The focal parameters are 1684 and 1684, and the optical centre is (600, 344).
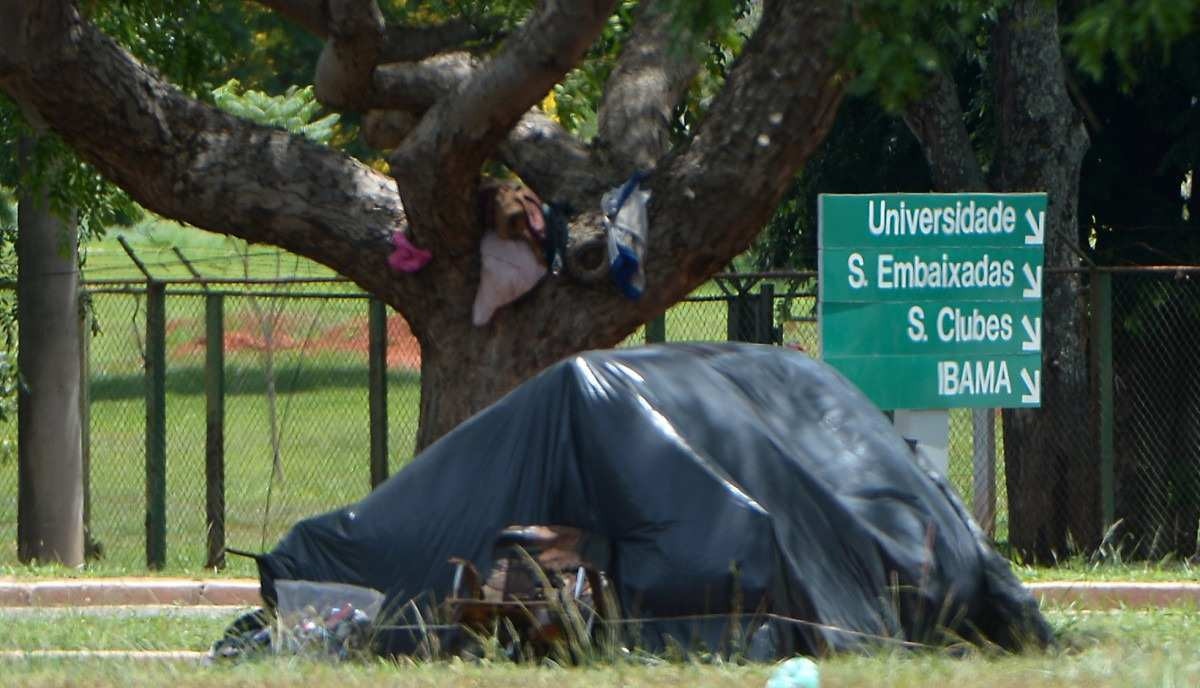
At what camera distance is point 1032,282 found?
9453 millimetres

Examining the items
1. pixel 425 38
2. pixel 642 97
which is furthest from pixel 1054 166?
pixel 425 38

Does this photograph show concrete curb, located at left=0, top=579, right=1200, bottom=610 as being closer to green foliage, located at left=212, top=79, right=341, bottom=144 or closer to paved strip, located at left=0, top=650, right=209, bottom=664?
paved strip, located at left=0, top=650, right=209, bottom=664

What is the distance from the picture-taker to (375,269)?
8.68 metres

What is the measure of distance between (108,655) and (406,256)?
248cm

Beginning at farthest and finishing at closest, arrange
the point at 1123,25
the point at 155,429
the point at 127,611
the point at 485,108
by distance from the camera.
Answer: the point at 155,429
the point at 127,611
the point at 485,108
the point at 1123,25

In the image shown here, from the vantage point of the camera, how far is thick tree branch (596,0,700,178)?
8898 mm

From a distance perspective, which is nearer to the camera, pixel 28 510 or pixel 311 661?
pixel 311 661

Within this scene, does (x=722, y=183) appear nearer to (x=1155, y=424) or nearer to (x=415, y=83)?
(x=415, y=83)

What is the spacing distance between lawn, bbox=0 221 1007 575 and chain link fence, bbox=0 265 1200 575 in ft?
0.16

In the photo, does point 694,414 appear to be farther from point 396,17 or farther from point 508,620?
point 396,17

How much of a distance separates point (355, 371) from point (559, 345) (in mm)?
17669

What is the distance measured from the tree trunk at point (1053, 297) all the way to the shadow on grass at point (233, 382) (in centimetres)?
1230

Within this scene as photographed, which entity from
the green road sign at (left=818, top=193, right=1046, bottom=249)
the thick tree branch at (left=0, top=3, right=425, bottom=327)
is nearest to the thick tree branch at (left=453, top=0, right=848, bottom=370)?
the thick tree branch at (left=0, top=3, right=425, bottom=327)

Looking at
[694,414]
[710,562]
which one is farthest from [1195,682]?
[694,414]
